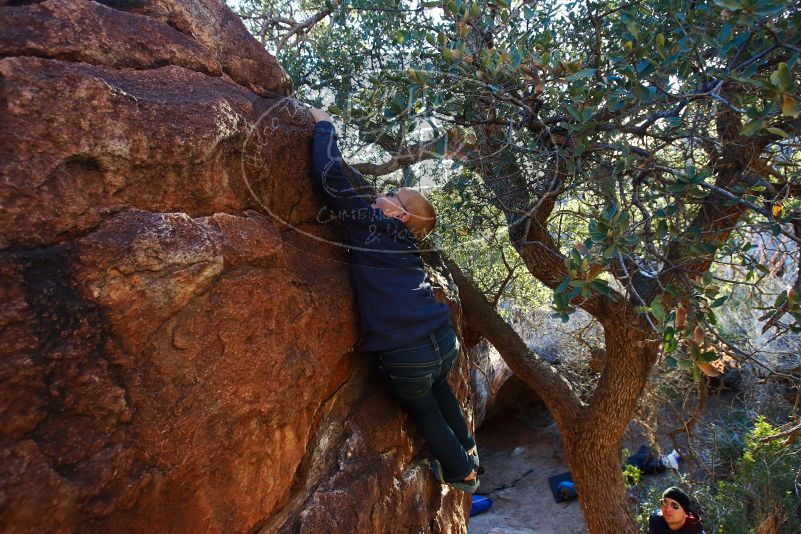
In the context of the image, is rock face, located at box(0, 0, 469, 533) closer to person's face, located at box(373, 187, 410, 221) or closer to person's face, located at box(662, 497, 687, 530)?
person's face, located at box(373, 187, 410, 221)

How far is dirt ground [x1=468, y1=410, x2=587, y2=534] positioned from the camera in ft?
24.1

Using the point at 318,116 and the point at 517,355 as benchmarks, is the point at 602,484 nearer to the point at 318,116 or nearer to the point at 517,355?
the point at 517,355

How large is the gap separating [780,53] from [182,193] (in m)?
2.91

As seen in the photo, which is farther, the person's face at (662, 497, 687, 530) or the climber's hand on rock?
the person's face at (662, 497, 687, 530)

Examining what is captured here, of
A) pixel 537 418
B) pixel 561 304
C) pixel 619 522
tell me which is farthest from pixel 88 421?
pixel 537 418

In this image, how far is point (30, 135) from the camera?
5.82 feet

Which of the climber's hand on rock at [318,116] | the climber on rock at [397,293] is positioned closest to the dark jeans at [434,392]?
the climber on rock at [397,293]

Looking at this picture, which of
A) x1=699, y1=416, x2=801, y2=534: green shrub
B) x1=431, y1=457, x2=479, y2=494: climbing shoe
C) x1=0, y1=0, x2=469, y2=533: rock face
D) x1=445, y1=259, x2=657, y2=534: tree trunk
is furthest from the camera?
x1=699, y1=416, x2=801, y2=534: green shrub

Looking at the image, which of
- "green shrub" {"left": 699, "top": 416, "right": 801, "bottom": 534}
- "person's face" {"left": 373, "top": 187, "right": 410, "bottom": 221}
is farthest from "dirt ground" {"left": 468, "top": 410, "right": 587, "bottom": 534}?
"person's face" {"left": 373, "top": 187, "right": 410, "bottom": 221}

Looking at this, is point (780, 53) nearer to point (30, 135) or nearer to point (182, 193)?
point (182, 193)

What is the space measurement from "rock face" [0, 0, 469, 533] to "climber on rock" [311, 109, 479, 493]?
0.36 ft

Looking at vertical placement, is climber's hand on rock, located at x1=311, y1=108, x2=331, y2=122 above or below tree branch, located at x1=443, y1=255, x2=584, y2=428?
above

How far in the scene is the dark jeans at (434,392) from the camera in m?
2.83

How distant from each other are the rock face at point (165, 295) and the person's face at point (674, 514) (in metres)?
2.76
